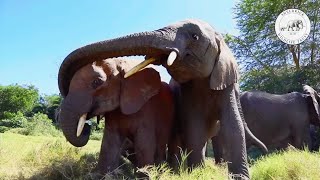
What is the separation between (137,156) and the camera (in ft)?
14.0

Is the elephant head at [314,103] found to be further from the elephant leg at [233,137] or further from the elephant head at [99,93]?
the elephant head at [99,93]

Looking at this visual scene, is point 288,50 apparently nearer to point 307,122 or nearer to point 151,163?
point 307,122

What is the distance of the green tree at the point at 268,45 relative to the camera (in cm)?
1594

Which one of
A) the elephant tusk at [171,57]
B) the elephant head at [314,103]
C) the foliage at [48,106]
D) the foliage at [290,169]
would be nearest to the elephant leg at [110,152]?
the elephant tusk at [171,57]

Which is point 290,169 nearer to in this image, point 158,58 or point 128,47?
point 158,58

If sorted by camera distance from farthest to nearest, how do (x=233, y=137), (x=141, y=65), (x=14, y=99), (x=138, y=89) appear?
(x=14, y=99), (x=138, y=89), (x=233, y=137), (x=141, y=65)

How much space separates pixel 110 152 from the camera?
4.29m

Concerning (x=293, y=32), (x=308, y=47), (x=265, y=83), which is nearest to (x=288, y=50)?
(x=308, y=47)

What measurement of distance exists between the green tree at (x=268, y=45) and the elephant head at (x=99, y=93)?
10432 mm

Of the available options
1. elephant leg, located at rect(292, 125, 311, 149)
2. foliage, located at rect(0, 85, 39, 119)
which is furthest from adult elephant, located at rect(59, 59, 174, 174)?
foliage, located at rect(0, 85, 39, 119)

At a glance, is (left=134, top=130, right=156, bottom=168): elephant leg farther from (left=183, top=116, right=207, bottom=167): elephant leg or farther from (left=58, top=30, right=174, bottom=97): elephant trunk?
(left=58, top=30, right=174, bottom=97): elephant trunk

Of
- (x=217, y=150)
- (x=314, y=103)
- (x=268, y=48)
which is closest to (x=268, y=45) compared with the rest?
(x=268, y=48)

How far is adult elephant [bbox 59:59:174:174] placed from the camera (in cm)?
415

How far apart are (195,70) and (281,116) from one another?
5090 millimetres
